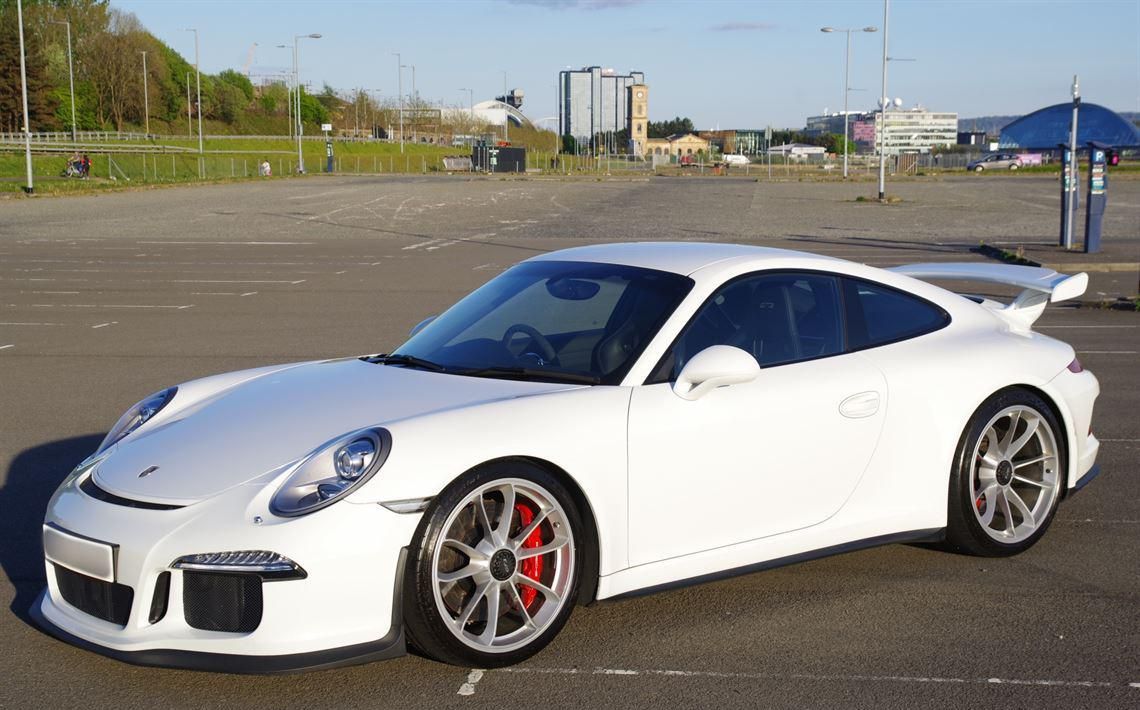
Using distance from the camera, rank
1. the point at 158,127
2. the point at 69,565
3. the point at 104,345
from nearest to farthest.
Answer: the point at 69,565 → the point at 104,345 → the point at 158,127

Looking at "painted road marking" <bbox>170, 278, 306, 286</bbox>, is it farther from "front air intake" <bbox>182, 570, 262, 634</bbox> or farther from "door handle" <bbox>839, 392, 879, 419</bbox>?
"front air intake" <bbox>182, 570, 262, 634</bbox>

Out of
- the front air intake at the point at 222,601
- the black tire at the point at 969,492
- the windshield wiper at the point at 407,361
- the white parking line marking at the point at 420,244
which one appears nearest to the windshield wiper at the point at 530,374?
the windshield wiper at the point at 407,361

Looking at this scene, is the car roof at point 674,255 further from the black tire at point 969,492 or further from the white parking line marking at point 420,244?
the white parking line marking at point 420,244

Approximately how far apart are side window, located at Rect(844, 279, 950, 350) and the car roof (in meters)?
0.23

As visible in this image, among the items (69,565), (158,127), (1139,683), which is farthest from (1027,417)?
(158,127)

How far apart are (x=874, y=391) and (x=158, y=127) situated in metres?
136

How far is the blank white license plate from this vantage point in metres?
4.03

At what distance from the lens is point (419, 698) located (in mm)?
4023

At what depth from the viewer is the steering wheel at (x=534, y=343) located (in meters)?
4.98

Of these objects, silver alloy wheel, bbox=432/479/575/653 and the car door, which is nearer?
silver alloy wheel, bbox=432/479/575/653

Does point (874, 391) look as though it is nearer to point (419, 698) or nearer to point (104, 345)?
point (419, 698)

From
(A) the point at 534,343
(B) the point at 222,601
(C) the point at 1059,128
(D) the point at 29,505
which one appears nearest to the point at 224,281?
(D) the point at 29,505

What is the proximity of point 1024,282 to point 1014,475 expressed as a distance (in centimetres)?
111

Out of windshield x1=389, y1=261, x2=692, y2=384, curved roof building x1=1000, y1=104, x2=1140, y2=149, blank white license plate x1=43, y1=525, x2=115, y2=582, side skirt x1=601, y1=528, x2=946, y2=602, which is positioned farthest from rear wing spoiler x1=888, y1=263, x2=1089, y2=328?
curved roof building x1=1000, y1=104, x2=1140, y2=149
